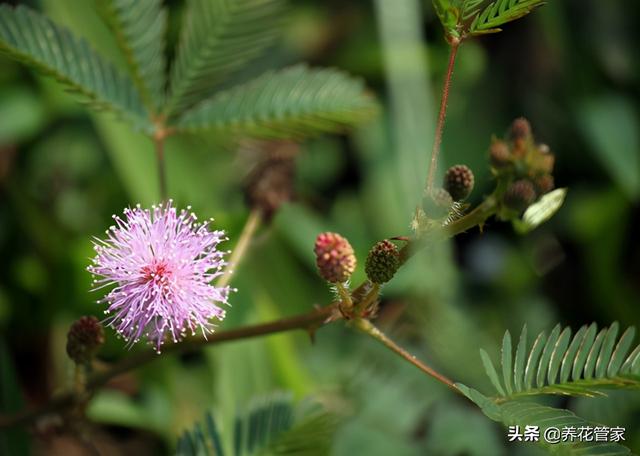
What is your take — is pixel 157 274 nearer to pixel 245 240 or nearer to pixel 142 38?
pixel 245 240

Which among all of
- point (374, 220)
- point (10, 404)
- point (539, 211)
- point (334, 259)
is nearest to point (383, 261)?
point (334, 259)

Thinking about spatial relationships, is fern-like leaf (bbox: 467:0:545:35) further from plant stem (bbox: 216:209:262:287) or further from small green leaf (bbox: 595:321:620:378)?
plant stem (bbox: 216:209:262:287)

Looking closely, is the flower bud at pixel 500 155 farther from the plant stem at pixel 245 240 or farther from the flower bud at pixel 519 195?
the plant stem at pixel 245 240

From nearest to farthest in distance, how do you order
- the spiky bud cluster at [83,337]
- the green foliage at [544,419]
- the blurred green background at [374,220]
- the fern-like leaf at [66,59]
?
the green foliage at [544,419]
the spiky bud cluster at [83,337]
the fern-like leaf at [66,59]
the blurred green background at [374,220]

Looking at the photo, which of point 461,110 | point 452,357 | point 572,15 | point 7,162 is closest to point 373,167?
point 461,110

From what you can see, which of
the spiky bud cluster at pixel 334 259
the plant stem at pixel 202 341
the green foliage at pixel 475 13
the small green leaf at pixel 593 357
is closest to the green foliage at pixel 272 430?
the plant stem at pixel 202 341

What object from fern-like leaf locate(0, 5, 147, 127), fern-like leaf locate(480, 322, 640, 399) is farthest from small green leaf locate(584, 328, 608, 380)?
fern-like leaf locate(0, 5, 147, 127)
